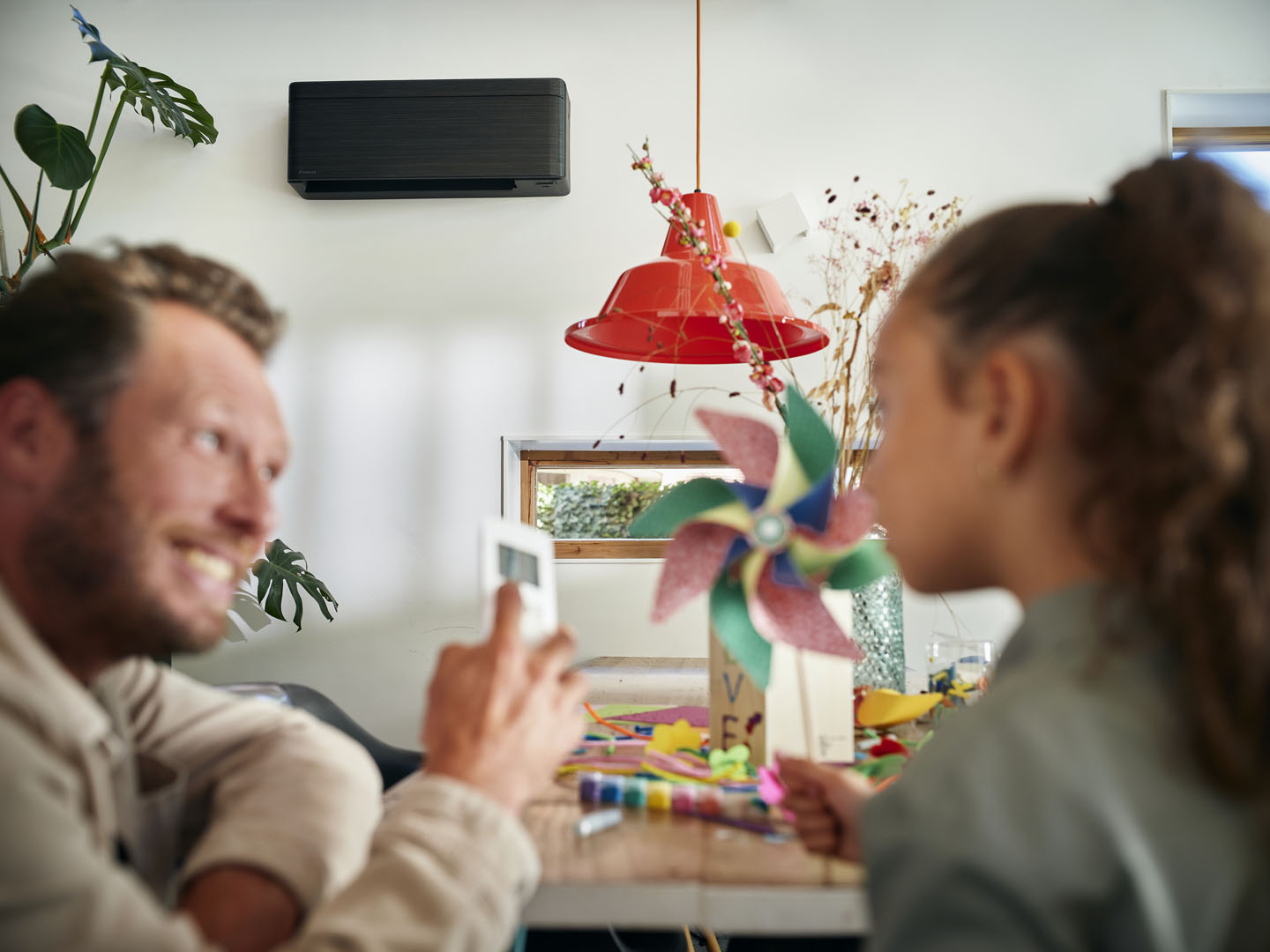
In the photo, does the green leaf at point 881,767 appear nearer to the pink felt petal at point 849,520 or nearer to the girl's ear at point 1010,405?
the pink felt petal at point 849,520

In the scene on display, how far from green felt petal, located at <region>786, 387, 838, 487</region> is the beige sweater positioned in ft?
1.63

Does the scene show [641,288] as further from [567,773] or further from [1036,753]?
[1036,753]

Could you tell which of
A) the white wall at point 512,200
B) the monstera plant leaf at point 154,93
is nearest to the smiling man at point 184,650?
the monstera plant leaf at point 154,93

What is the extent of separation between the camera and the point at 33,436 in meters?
0.60

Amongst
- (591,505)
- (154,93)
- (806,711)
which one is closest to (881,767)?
(806,711)

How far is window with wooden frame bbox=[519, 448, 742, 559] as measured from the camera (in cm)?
300

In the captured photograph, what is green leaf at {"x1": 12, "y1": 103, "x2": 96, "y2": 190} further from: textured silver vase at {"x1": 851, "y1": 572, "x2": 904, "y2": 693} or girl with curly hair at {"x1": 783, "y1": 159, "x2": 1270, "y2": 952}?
girl with curly hair at {"x1": 783, "y1": 159, "x2": 1270, "y2": 952}

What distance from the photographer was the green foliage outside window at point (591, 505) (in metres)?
3.01

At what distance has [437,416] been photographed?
9.55 feet

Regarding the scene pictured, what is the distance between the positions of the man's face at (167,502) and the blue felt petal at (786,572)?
1.65 ft

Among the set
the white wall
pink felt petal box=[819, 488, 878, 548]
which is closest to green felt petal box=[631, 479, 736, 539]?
pink felt petal box=[819, 488, 878, 548]

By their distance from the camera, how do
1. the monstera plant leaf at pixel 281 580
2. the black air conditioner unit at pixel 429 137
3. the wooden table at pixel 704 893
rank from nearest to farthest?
the wooden table at pixel 704 893 < the monstera plant leaf at pixel 281 580 < the black air conditioner unit at pixel 429 137

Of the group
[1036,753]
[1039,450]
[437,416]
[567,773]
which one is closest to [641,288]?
[567,773]

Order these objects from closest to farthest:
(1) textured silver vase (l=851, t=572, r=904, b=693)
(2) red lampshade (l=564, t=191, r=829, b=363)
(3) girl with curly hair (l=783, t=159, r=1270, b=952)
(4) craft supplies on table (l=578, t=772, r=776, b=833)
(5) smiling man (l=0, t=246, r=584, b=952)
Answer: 1. (3) girl with curly hair (l=783, t=159, r=1270, b=952)
2. (5) smiling man (l=0, t=246, r=584, b=952)
3. (4) craft supplies on table (l=578, t=772, r=776, b=833)
4. (1) textured silver vase (l=851, t=572, r=904, b=693)
5. (2) red lampshade (l=564, t=191, r=829, b=363)
